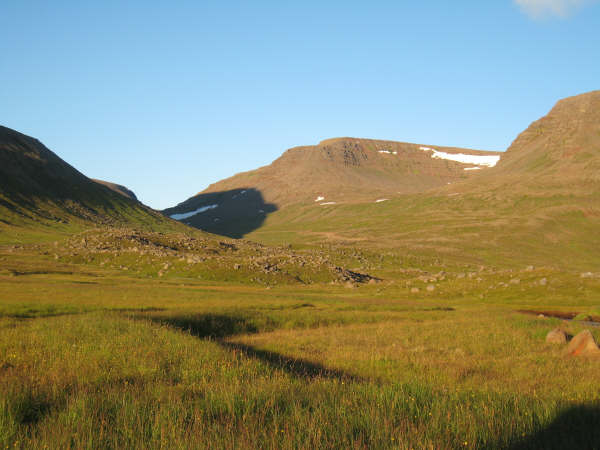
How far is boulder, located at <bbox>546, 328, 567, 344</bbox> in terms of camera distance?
75.7ft

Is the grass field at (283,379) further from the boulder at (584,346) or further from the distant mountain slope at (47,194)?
the distant mountain slope at (47,194)

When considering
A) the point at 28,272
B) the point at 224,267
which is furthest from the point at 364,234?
the point at 28,272

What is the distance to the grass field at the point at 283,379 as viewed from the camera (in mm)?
7328

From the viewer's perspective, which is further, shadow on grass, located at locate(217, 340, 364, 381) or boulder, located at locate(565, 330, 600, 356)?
boulder, located at locate(565, 330, 600, 356)

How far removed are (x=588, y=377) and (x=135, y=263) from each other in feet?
212

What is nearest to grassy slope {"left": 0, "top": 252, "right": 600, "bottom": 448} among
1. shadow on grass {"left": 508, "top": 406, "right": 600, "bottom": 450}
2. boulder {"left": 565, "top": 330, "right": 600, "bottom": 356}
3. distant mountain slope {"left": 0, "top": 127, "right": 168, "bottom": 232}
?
shadow on grass {"left": 508, "top": 406, "right": 600, "bottom": 450}

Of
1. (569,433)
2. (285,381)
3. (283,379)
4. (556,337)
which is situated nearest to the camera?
(569,433)

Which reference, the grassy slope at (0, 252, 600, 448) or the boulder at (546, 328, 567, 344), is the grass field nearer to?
the grassy slope at (0, 252, 600, 448)

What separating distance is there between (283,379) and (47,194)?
168626 mm

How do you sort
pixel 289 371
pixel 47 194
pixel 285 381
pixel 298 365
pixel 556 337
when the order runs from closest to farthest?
pixel 285 381
pixel 289 371
pixel 298 365
pixel 556 337
pixel 47 194

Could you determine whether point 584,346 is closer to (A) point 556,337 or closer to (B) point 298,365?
(A) point 556,337

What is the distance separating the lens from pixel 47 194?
155875mm

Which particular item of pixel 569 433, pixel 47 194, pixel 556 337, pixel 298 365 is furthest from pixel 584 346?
pixel 47 194

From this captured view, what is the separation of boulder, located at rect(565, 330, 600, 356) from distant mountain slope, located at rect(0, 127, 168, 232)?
135679mm
